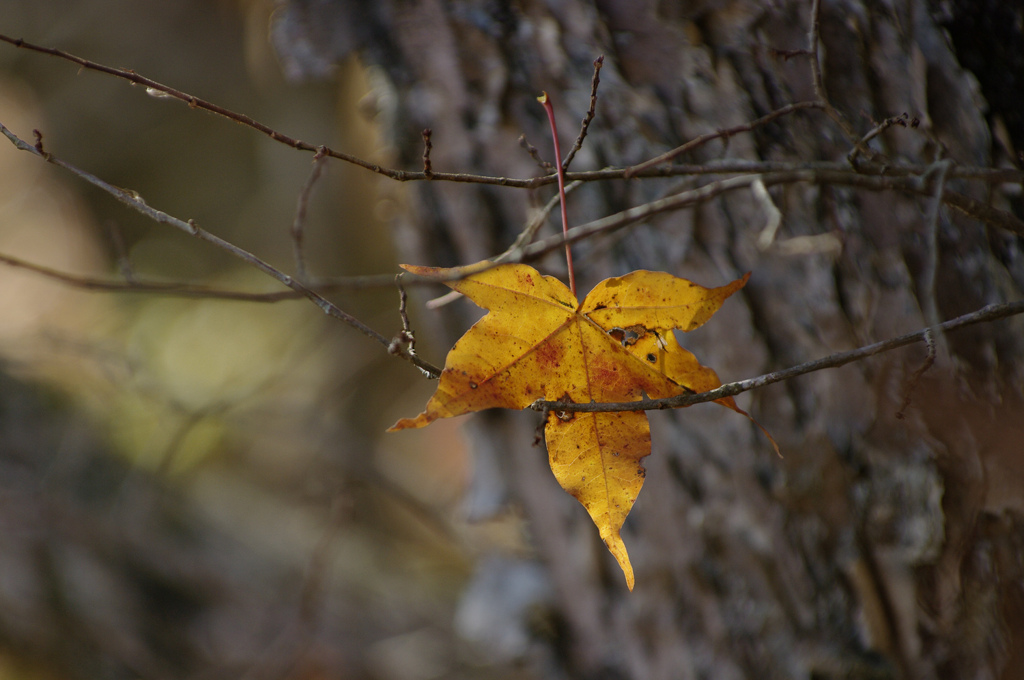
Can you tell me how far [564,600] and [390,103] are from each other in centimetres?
77

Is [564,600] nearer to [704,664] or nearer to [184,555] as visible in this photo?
[704,664]

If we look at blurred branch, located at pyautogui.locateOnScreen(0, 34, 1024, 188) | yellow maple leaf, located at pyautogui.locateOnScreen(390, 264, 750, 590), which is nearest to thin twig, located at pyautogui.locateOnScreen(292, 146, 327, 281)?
blurred branch, located at pyautogui.locateOnScreen(0, 34, 1024, 188)

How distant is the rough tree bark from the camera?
57cm

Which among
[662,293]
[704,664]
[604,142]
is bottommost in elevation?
[704,664]

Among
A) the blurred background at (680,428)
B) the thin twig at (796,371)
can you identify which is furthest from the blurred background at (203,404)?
the thin twig at (796,371)

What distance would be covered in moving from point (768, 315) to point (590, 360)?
35 cm

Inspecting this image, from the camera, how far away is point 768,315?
0.69 metres

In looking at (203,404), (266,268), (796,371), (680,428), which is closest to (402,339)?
(266,268)

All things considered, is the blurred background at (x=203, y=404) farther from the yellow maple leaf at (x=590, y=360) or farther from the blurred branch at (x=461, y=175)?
the yellow maple leaf at (x=590, y=360)

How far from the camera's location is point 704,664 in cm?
77

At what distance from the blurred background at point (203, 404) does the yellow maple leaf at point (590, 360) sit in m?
0.34

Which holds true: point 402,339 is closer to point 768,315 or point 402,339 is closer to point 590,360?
point 590,360

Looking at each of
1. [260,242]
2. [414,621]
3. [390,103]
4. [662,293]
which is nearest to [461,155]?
[390,103]

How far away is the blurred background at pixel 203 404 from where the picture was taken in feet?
4.39
